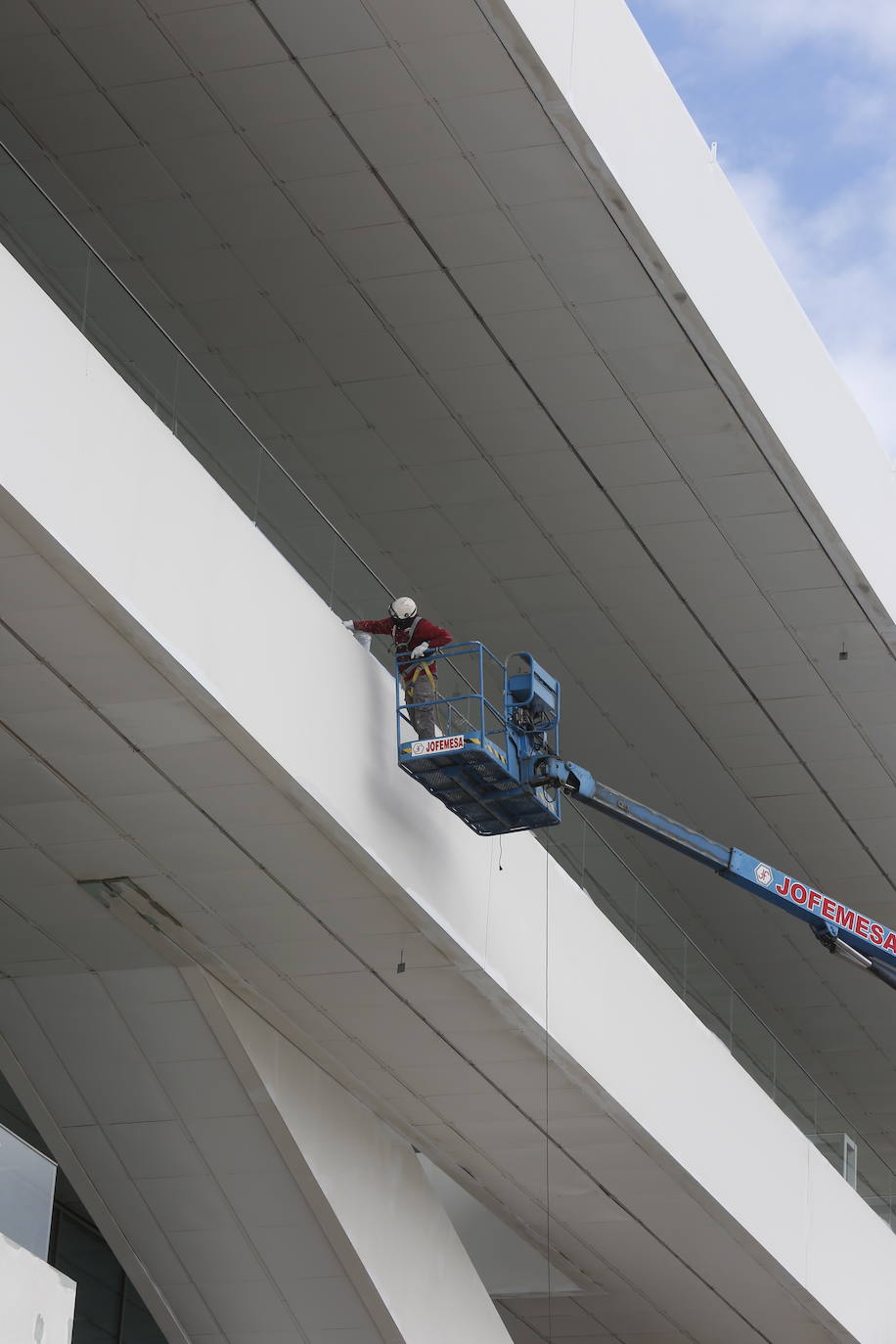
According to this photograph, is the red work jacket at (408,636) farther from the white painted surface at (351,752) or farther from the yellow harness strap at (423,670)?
the white painted surface at (351,752)

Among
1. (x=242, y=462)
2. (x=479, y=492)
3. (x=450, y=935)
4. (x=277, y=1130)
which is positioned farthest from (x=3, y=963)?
(x=479, y=492)

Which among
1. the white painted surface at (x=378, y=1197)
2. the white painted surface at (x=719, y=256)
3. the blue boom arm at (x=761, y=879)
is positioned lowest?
the white painted surface at (x=378, y=1197)

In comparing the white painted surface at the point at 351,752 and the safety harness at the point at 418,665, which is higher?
the safety harness at the point at 418,665

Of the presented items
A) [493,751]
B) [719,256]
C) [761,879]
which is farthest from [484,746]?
[719,256]

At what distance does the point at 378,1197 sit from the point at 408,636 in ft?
20.4

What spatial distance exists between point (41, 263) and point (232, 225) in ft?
19.0

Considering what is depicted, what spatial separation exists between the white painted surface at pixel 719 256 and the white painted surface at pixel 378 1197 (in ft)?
25.5

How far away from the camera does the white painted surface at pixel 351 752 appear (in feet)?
37.2

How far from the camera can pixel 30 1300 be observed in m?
10.4

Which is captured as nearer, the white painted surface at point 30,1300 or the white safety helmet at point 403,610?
the white painted surface at point 30,1300

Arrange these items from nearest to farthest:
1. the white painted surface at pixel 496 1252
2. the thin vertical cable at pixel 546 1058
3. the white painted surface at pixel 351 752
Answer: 1. the white painted surface at pixel 351 752
2. the thin vertical cable at pixel 546 1058
3. the white painted surface at pixel 496 1252

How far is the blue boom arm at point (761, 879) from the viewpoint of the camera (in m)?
16.0

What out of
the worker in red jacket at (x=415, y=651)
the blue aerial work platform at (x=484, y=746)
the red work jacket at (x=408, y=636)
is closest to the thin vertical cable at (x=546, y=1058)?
the blue aerial work platform at (x=484, y=746)

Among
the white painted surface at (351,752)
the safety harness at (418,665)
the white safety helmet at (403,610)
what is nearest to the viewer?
the white painted surface at (351,752)
